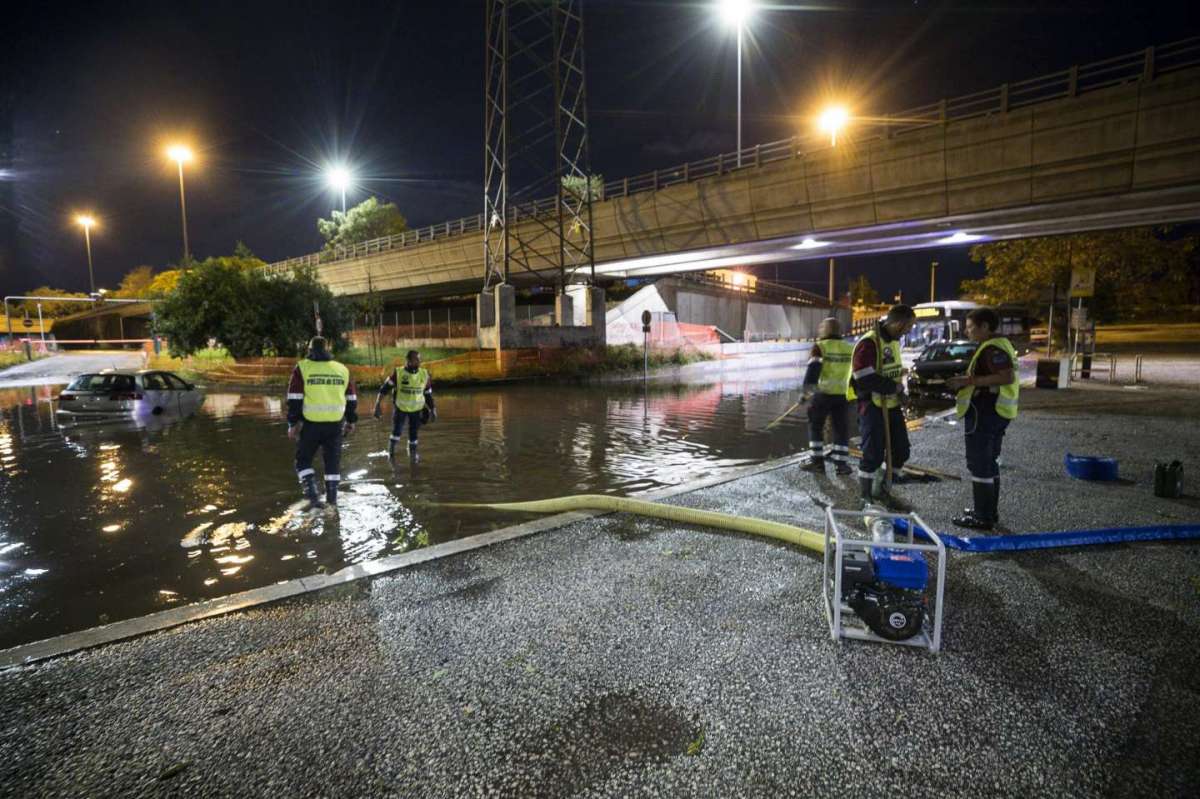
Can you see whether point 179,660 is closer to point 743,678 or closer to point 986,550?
Answer: point 743,678

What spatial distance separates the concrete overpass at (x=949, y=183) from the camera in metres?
16.6

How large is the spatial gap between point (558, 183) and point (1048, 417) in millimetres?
23724

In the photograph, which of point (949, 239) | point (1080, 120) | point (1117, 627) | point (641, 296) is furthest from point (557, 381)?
point (1117, 627)

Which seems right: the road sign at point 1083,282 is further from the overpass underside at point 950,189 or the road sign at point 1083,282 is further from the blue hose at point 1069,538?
the blue hose at point 1069,538

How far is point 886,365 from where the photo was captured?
616 cm

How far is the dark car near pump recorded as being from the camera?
53.3 feet

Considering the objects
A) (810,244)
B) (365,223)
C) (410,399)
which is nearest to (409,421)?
(410,399)

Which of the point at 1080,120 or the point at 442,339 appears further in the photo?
the point at 442,339

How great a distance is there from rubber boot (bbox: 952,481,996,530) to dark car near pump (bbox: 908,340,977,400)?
38.7ft

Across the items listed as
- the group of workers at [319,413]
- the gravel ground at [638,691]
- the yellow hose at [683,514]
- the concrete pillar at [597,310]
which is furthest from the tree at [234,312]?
the gravel ground at [638,691]

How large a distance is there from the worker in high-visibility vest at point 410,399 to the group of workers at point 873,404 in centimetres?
224

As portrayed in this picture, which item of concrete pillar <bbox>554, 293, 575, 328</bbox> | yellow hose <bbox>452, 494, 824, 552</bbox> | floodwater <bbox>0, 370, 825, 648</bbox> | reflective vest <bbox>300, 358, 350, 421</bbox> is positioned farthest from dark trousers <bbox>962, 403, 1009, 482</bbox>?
concrete pillar <bbox>554, 293, 575, 328</bbox>

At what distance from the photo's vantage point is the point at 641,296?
38.6 meters

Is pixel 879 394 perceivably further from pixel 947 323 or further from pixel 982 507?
pixel 947 323
